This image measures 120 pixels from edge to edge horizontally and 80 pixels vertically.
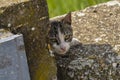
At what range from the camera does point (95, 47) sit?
13.0 feet

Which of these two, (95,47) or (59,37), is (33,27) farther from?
(95,47)

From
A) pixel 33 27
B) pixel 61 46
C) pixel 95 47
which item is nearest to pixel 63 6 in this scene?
pixel 95 47

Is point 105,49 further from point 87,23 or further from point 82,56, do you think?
point 87,23

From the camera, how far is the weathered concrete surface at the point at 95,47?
365 cm

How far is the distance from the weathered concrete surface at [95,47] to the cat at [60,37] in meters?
0.08

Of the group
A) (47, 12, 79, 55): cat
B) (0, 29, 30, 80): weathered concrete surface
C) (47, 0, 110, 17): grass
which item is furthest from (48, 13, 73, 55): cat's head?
(47, 0, 110, 17): grass

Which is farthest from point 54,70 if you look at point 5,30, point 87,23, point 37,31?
point 87,23

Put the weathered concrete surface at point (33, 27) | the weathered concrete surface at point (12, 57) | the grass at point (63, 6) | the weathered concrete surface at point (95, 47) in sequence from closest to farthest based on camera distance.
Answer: the weathered concrete surface at point (12, 57) → the weathered concrete surface at point (33, 27) → the weathered concrete surface at point (95, 47) → the grass at point (63, 6)

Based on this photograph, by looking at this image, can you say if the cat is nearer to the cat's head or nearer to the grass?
the cat's head

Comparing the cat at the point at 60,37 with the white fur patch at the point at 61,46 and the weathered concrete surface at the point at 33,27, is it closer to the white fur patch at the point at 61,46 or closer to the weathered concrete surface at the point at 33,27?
the white fur patch at the point at 61,46

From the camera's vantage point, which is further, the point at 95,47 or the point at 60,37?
the point at 95,47

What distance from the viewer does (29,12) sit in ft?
9.52

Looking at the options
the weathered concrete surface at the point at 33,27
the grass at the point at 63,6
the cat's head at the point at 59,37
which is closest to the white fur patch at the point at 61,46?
the cat's head at the point at 59,37

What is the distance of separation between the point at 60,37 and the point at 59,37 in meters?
0.01
